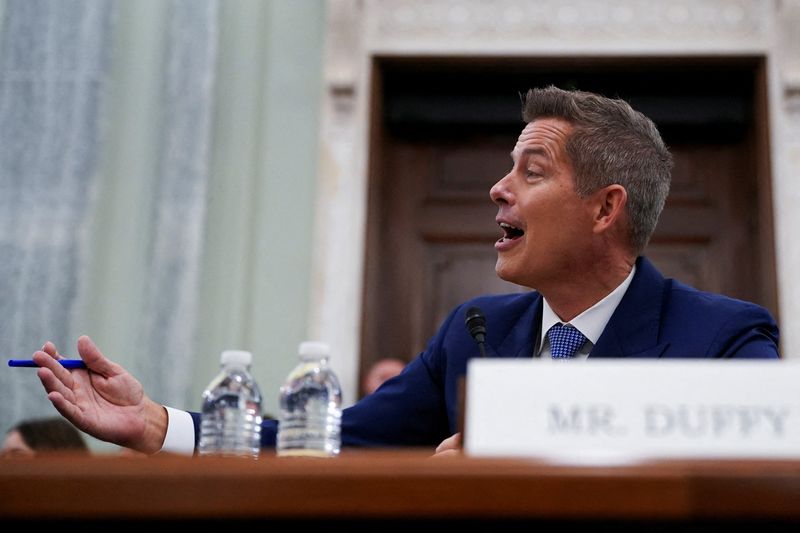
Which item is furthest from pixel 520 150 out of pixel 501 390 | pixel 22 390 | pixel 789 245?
pixel 22 390

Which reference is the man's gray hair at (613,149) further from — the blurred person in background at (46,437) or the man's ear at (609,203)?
the blurred person in background at (46,437)

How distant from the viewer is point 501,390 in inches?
35.9

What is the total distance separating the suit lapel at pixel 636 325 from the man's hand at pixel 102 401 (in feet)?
2.44

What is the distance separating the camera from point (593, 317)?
1956mm

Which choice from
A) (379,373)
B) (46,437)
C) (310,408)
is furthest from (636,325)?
(379,373)

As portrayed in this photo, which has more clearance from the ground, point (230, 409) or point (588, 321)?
point (588, 321)

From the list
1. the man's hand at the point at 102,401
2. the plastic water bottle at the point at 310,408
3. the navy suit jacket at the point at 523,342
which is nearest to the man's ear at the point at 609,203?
the navy suit jacket at the point at 523,342

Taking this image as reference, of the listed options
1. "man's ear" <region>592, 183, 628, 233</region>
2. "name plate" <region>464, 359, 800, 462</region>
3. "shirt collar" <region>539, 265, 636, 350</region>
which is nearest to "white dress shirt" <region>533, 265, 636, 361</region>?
"shirt collar" <region>539, 265, 636, 350</region>

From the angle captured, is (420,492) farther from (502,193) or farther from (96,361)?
(502,193)

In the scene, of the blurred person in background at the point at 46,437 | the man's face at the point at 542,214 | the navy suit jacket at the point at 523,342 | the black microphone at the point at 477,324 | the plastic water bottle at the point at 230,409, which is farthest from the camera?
the blurred person in background at the point at 46,437

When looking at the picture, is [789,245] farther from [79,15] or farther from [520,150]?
[79,15]

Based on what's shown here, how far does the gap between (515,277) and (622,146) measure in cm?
34

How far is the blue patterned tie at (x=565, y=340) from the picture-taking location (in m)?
1.91

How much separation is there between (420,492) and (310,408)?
0.61 m
